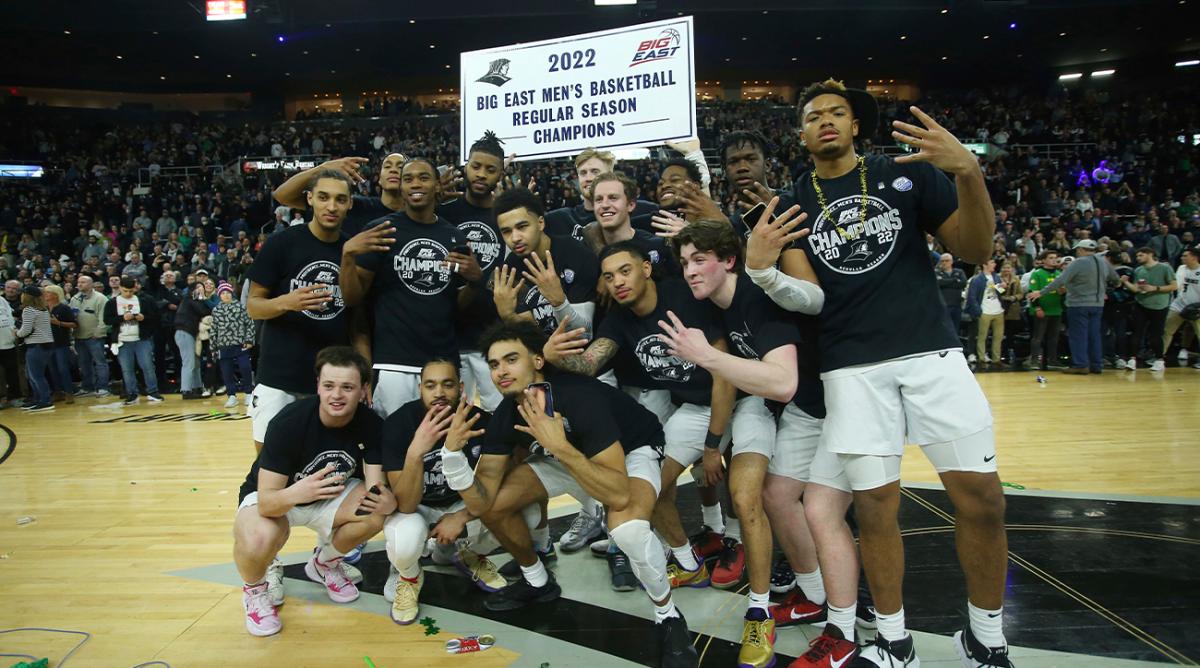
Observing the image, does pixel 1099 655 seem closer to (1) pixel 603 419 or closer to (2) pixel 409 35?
(1) pixel 603 419

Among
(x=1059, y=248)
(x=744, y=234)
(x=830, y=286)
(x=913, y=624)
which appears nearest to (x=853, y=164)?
(x=830, y=286)

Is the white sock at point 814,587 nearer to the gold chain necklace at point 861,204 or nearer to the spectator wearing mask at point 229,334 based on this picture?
the gold chain necklace at point 861,204

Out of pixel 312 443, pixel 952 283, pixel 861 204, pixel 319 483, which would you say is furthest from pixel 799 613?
pixel 952 283

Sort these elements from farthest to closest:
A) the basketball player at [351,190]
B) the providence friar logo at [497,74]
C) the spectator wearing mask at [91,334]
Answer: the spectator wearing mask at [91,334], the providence friar logo at [497,74], the basketball player at [351,190]

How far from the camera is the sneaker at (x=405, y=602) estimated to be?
3273 mm

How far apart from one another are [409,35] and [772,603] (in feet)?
83.4

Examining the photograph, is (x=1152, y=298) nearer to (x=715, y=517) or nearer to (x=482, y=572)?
(x=715, y=517)

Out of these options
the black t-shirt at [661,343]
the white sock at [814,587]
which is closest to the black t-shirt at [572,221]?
the black t-shirt at [661,343]

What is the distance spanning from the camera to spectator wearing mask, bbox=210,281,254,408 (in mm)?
9945

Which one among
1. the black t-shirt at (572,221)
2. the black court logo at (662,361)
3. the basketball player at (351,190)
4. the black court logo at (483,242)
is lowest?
the black court logo at (662,361)

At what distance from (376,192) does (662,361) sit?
17269 mm

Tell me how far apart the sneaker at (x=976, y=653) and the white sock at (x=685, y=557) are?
1245 millimetres

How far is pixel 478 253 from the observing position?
4.24 meters

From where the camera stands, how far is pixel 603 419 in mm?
3068
